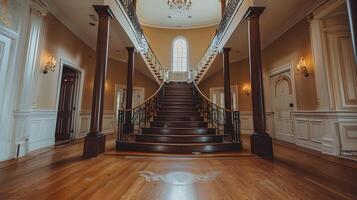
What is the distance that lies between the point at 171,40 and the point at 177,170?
904 centimetres

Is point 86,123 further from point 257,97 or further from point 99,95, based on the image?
point 257,97

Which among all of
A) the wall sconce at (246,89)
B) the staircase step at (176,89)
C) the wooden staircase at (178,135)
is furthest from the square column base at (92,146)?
the wall sconce at (246,89)

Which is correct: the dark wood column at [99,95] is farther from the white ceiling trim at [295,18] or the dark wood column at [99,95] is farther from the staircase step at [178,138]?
the white ceiling trim at [295,18]

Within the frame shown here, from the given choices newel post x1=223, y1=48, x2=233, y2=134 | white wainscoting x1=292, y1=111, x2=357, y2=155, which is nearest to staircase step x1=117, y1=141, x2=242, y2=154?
newel post x1=223, y1=48, x2=233, y2=134

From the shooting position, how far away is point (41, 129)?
4012 millimetres

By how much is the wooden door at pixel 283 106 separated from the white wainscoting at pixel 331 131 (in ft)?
2.65

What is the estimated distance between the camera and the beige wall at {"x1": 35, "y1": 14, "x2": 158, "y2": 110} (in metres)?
4.06

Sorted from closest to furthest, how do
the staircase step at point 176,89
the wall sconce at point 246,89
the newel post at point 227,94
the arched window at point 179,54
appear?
the newel post at point 227,94, the wall sconce at point 246,89, the staircase step at point 176,89, the arched window at point 179,54

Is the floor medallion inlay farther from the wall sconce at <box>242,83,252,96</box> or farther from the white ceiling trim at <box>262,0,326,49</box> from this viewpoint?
the wall sconce at <box>242,83,252,96</box>

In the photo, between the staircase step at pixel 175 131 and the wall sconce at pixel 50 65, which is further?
the staircase step at pixel 175 131

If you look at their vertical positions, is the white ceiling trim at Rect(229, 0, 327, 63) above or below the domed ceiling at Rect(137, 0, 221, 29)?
below

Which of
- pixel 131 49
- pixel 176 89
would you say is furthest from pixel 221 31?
pixel 131 49

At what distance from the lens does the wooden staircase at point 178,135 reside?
3691 millimetres

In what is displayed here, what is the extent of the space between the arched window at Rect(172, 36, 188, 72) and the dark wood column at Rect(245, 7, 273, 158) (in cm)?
658
